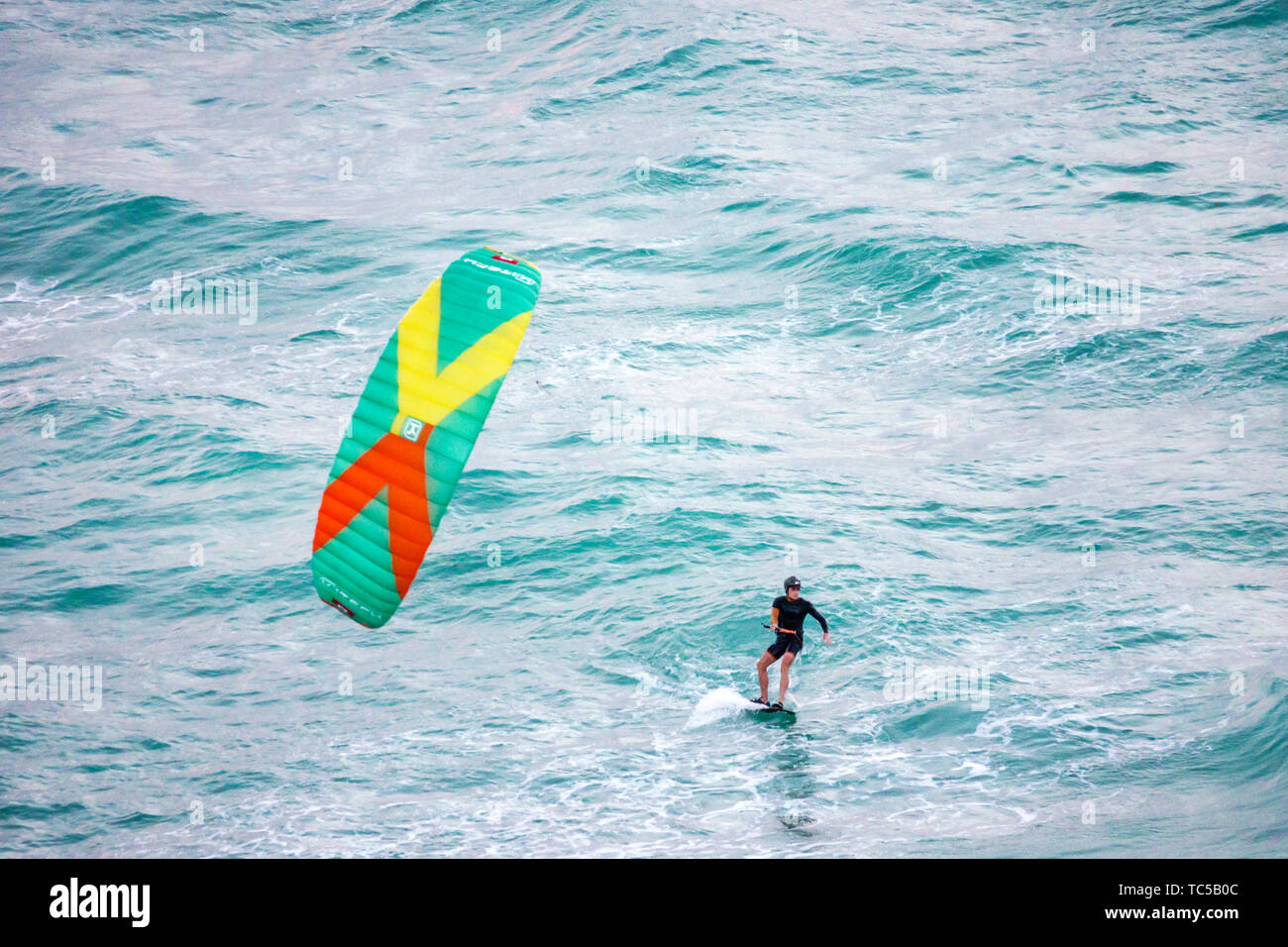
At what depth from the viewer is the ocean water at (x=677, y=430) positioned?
49.1 feet

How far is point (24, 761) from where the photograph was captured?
16.1 m

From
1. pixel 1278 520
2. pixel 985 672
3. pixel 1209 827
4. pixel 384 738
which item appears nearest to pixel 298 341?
pixel 384 738

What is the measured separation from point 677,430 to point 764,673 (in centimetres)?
881

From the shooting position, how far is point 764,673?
1602cm

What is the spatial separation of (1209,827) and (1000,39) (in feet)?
104

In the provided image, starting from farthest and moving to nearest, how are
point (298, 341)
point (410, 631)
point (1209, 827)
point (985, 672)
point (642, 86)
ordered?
point (642, 86) → point (298, 341) → point (410, 631) → point (985, 672) → point (1209, 827)

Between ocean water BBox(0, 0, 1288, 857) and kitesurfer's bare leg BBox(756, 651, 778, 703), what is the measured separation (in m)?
0.43

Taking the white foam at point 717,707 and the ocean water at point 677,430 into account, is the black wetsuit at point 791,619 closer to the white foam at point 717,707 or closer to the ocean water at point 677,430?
the white foam at point 717,707

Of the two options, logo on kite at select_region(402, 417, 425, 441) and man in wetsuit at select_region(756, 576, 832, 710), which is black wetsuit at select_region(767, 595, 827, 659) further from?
logo on kite at select_region(402, 417, 425, 441)

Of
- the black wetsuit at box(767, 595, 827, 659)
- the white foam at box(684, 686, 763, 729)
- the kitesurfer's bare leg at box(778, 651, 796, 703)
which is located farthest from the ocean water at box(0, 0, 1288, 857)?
the black wetsuit at box(767, 595, 827, 659)

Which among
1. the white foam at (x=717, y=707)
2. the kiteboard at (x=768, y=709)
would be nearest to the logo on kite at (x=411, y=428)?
the white foam at (x=717, y=707)

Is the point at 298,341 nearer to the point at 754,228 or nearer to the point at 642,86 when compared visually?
the point at 754,228

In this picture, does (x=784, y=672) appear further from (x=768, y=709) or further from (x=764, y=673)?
(x=768, y=709)

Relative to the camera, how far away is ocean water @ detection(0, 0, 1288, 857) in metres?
15.0
